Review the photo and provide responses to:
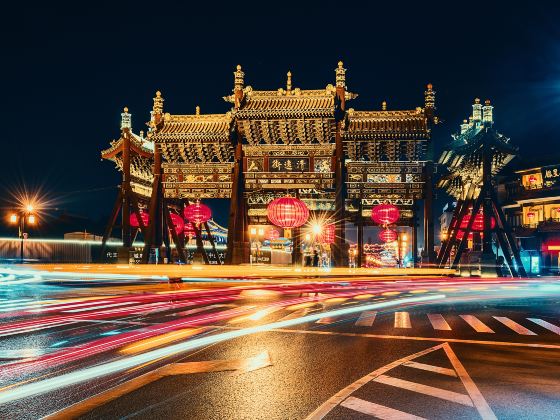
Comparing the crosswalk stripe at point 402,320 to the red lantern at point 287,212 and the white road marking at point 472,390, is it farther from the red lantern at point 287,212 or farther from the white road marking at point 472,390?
the red lantern at point 287,212

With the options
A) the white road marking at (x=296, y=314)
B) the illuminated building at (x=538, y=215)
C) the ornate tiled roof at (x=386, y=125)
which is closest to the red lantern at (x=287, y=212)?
the ornate tiled roof at (x=386, y=125)

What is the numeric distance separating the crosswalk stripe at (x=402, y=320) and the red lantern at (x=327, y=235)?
19.6 m

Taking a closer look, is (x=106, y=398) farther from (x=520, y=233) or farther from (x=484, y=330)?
(x=520, y=233)

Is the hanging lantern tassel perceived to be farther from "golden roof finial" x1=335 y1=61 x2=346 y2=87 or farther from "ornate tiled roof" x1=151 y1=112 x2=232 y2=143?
"golden roof finial" x1=335 y1=61 x2=346 y2=87

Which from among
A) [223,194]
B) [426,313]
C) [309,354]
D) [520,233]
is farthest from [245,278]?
[520,233]

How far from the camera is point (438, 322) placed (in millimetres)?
12945

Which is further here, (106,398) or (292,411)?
(106,398)

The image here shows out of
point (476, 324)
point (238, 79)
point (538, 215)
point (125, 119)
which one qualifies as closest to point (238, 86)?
point (238, 79)

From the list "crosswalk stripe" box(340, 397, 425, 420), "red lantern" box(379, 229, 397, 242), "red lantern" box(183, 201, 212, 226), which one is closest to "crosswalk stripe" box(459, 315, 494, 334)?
"crosswalk stripe" box(340, 397, 425, 420)

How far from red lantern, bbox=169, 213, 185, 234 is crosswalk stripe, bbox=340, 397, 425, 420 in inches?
1259

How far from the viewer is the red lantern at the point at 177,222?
123 ft

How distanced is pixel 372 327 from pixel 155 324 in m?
4.88

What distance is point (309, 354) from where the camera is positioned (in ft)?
28.4

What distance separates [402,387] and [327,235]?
2912 cm
